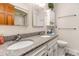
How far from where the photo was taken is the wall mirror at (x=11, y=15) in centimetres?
121

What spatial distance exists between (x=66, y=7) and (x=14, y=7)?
2.08 meters

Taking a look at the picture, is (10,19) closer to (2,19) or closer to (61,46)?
(2,19)

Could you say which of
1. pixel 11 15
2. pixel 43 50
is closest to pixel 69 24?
pixel 43 50

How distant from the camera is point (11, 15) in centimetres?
138

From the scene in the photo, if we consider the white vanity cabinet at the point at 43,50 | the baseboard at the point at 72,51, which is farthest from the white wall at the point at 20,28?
the baseboard at the point at 72,51

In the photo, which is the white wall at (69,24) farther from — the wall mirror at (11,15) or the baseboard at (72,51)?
the wall mirror at (11,15)

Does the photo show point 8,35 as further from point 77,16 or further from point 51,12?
point 77,16

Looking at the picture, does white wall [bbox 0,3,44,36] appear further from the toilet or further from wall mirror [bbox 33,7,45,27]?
the toilet

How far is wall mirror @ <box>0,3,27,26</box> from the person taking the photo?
1.21 m

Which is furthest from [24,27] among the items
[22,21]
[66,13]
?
[66,13]

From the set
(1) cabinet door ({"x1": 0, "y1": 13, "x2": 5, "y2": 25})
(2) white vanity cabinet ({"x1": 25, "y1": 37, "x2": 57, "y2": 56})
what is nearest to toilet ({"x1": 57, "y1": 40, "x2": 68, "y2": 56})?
(2) white vanity cabinet ({"x1": 25, "y1": 37, "x2": 57, "y2": 56})

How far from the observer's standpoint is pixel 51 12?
2.96m

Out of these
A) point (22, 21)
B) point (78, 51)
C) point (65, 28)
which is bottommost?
point (78, 51)

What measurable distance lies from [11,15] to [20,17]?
281 millimetres
